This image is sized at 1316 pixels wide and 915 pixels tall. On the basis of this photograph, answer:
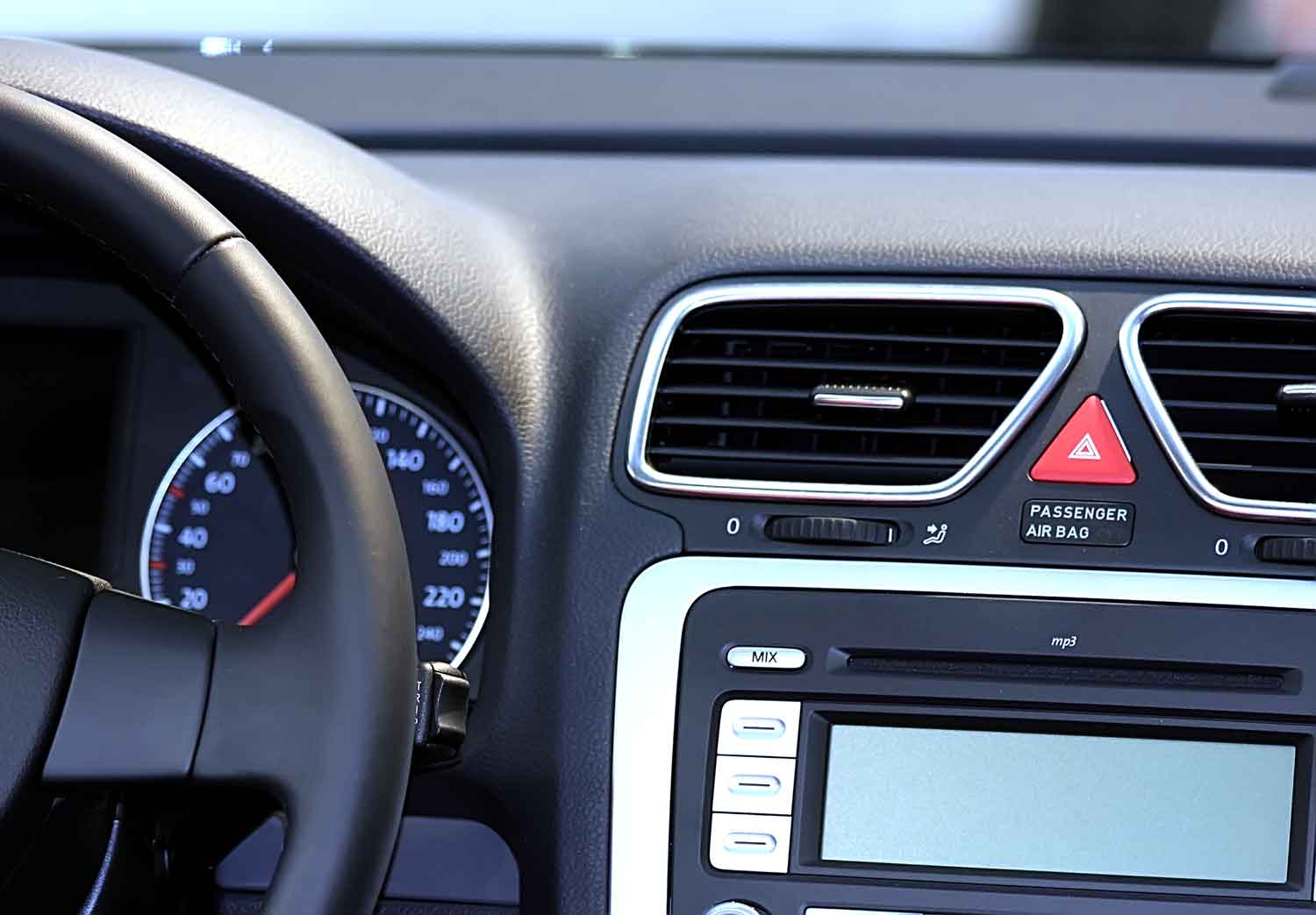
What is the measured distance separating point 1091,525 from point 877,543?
0.53 ft

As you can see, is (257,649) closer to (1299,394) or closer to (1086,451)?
(1086,451)

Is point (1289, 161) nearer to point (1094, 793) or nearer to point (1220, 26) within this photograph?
point (1220, 26)

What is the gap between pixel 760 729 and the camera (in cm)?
124

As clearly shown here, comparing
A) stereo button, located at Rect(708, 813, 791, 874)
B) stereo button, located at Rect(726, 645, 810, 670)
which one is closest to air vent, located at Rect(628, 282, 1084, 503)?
stereo button, located at Rect(726, 645, 810, 670)

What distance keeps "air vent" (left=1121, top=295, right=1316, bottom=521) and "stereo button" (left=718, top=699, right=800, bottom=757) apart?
1.15ft

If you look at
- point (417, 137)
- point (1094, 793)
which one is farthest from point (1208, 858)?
point (417, 137)

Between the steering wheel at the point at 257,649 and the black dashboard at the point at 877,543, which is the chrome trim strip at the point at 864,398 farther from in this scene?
the steering wheel at the point at 257,649

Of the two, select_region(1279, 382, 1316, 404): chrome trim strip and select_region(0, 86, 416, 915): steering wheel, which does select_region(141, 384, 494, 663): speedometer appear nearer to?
select_region(0, 86, 416, 915): steering wheel

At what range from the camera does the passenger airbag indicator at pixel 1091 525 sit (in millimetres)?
1226

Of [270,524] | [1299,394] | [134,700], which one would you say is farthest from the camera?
[270,524]

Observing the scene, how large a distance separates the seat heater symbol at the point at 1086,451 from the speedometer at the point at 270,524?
473mm

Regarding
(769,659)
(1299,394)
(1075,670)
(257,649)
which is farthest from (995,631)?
(257,649)

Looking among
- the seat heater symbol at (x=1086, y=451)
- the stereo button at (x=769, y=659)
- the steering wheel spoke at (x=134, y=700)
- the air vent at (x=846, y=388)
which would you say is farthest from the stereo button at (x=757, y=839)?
→ the steering wheel spoke at (x=134, y=700)

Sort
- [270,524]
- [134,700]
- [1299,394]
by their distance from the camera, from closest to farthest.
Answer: [134,700]
[1299,394]
[270,524]
